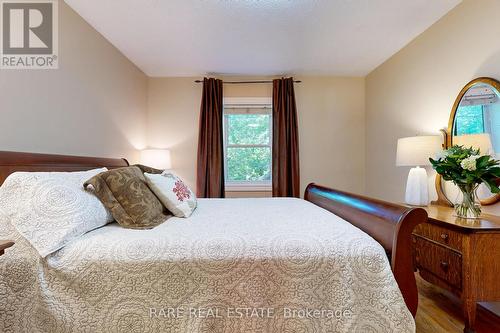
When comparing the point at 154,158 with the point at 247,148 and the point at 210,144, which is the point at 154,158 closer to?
the point at 210,144

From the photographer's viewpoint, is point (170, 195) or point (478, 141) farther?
point (478, 141)

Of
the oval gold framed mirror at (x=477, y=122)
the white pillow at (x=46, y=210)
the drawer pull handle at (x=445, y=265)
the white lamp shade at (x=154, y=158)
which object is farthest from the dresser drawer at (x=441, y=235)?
the white lamp shade at (x=154, y=158)

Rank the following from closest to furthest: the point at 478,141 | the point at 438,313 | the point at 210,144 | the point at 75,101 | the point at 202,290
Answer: the point at 202,290 < the point at 438,313 < the point at 478,141 < the point at 75,101 < the point at 210,144

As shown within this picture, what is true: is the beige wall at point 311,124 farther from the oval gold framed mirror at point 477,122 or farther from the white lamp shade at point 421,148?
the oval gold framed mirror at point 477,122

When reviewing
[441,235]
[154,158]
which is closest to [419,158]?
[441,235]

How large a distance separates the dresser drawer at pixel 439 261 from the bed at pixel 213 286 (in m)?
0.71

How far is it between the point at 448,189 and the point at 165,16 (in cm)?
300

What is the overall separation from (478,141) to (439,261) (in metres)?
1.00

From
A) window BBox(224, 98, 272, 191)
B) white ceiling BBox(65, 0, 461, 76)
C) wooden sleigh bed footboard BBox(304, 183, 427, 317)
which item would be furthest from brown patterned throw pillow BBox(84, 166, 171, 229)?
window BBox(224, 98, 272, 191)

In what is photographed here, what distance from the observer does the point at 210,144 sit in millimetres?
3521

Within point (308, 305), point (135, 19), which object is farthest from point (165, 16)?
point (308, 305)

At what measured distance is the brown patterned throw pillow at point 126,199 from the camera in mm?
1367

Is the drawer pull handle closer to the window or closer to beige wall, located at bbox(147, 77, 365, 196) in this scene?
beige wall, located at bbox(147, 77, 365, 196)

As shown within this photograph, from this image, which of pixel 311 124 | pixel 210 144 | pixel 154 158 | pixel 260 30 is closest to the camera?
pixel 260 30
